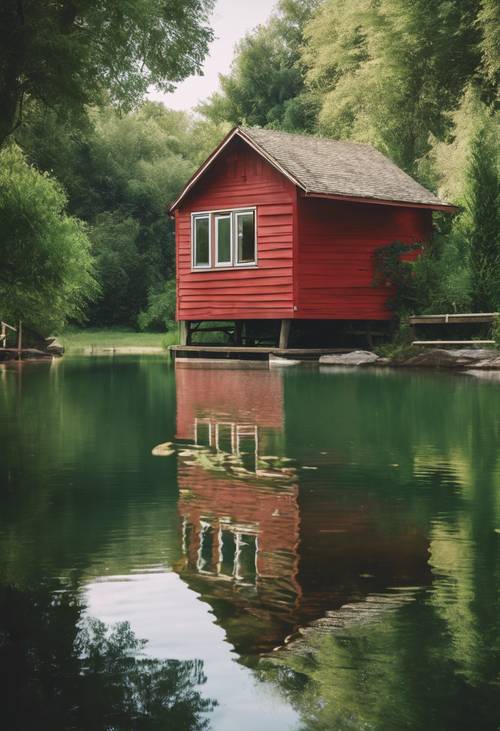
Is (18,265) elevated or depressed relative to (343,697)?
elevated

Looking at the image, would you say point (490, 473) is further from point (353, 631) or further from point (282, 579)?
point (353, 631)

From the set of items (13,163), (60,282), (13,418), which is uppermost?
(13,163)

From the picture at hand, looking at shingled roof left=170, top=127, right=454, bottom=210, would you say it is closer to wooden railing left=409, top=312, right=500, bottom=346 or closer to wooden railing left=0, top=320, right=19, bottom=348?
wooden railing left=409, top=312, right=500, bottom=346

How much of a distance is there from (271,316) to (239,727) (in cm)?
2507

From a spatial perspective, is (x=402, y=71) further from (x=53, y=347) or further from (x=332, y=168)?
(x=53, y=347)

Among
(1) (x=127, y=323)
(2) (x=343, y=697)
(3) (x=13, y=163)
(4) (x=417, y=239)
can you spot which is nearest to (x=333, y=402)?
(2) (x=343, y=697)

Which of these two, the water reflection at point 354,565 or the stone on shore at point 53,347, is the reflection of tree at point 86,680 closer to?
the water reflection at point 354,565

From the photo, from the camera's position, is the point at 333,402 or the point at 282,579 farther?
the point at 333,402

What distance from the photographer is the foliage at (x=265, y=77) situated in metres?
57.0

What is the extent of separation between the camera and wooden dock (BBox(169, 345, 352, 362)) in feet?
92.7

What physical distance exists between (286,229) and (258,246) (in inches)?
39.7

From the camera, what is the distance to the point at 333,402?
1494cm

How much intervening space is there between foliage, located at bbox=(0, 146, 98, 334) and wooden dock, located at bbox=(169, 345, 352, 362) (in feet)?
18.0

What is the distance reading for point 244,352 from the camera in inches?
1238
